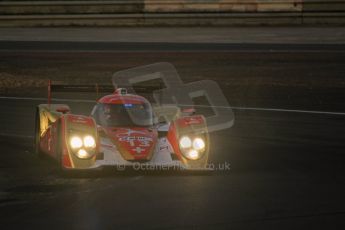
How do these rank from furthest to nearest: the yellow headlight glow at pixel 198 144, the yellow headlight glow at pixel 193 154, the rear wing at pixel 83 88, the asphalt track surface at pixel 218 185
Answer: the rear wing at pixel 83 88 → the yellow headlight glow at pixel 198 144 → the yellow headlight glow at pixel 193 154 → the asphalt track surface at pixel 218 185

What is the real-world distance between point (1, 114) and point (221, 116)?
440 centimetres

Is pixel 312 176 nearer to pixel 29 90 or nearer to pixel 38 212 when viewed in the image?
pixel 38 212

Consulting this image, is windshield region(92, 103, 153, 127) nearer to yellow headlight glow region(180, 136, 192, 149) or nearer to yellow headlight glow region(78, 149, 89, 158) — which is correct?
yellow headlight glow region(180, 136, 192, 149)

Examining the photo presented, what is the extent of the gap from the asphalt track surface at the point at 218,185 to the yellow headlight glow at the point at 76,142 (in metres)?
0.44

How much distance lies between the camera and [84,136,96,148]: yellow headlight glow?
11.4 metres

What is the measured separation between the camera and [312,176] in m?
11.4

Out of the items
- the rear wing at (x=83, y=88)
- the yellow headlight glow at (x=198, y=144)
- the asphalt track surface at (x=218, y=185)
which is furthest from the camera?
the rear wing at (x=83, y=88)

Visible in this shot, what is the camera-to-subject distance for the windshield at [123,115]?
12.2 meters

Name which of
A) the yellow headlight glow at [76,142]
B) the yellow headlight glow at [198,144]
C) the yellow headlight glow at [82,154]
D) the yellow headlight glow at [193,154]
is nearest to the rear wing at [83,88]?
the yellow headlight glow at [76,142]

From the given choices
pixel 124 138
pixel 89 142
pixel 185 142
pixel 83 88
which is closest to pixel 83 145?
pixel 89 142

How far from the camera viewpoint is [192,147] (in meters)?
11.7

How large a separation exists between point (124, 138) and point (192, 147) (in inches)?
37.3

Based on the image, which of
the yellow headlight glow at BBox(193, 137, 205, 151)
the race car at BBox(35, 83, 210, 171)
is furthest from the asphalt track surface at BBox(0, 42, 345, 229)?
the yellow headlight glow at BBox(193, 137, 205, 151)

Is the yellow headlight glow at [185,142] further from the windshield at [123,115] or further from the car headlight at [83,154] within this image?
the car headlight at [83,154]
